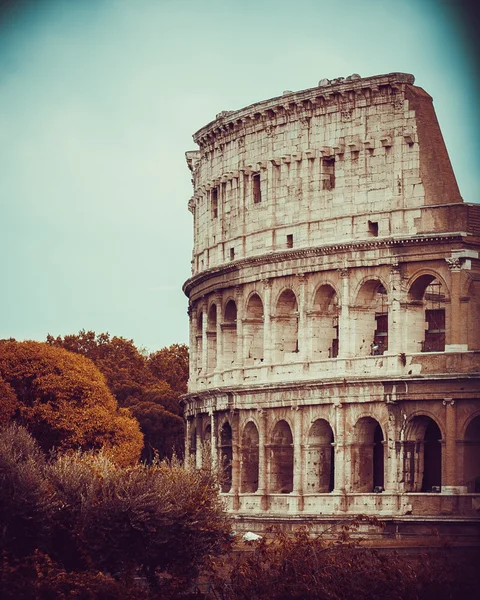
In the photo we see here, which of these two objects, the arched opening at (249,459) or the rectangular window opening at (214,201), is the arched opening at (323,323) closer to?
the arched opening at (249,459)

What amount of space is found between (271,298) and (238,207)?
4.49m

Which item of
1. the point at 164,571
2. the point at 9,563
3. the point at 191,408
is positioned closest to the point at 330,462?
the point at 191,408

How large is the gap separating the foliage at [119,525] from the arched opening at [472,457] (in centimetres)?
1197

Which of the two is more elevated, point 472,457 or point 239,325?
point 239,325

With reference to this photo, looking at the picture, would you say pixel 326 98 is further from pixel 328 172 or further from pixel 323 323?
pixel 323 323

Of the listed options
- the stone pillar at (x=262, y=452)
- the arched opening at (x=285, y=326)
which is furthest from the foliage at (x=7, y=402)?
the arched opening at (x=285, y=326)

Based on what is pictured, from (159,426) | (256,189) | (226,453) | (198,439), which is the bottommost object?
(226,453)

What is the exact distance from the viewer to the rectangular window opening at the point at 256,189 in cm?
7262

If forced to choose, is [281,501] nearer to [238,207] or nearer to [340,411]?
[340,411]

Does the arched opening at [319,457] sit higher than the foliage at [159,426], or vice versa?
the foliage at [159,426]

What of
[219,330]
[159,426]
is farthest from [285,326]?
[159,426]

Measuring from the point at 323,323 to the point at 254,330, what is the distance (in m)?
4.26

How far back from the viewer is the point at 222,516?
55344 mm

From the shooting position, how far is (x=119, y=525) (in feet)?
173
